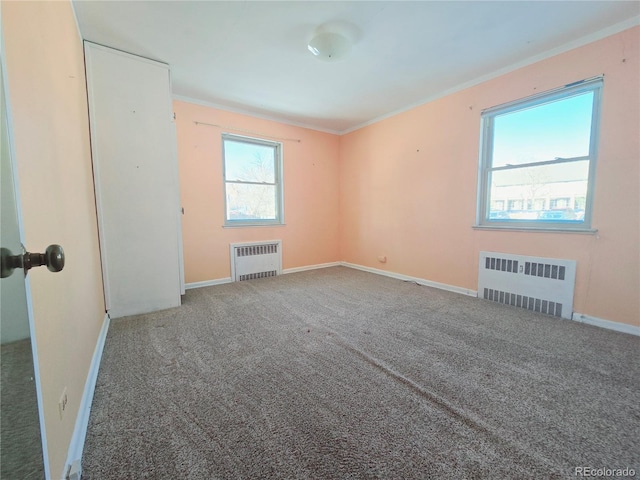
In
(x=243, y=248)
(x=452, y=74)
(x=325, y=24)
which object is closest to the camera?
(x=325, y=24)

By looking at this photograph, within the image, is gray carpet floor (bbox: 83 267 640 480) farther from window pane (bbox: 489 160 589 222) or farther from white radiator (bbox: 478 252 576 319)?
window pane (bbox: 489 160 589 222)

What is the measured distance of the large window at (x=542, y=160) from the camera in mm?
2490

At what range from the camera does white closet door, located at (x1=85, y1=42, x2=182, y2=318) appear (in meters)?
2.52

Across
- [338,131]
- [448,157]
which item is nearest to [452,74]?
[448,157]

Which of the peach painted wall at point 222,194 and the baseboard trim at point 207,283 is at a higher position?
the peach painted wall at point 222,194

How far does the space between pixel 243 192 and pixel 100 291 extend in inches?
90.3

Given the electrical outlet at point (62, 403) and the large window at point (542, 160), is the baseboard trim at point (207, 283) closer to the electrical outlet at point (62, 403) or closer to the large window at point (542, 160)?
the electrical outlet at point (62, 403)

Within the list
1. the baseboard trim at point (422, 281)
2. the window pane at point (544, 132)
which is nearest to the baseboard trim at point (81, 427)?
the baseboard trim at point (422, 281)

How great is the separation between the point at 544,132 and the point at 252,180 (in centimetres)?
372

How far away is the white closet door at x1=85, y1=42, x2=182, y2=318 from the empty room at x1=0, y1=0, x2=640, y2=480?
21 millimetres

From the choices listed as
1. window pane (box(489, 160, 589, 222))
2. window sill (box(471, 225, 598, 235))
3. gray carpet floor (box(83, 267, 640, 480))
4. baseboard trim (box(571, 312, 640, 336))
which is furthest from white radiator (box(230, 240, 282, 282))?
Answer: baseboard trim (box(571, 312, 640, 336))

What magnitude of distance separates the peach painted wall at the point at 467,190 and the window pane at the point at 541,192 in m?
0.16

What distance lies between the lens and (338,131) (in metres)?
5.11

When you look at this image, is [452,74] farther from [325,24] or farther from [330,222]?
[330,222]
